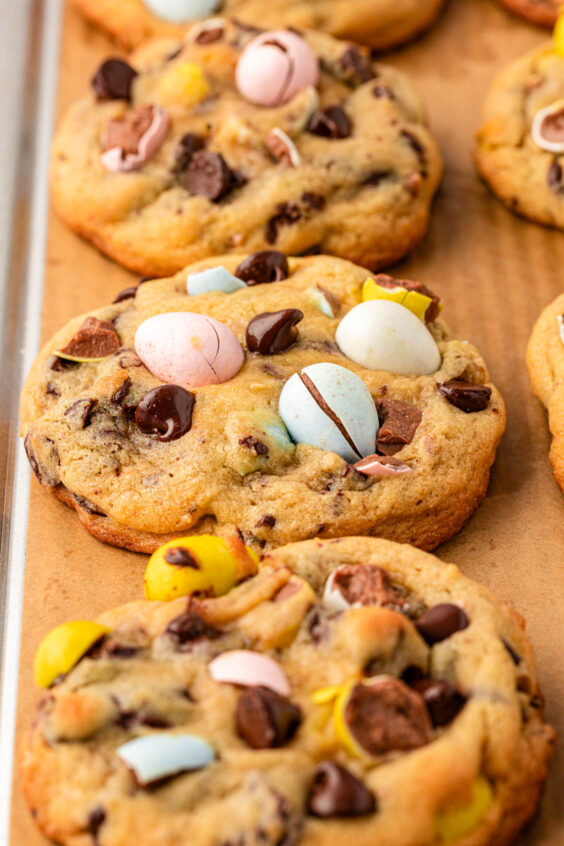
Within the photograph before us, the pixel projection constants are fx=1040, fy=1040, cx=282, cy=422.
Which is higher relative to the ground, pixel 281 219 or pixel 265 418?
pixel 281 219

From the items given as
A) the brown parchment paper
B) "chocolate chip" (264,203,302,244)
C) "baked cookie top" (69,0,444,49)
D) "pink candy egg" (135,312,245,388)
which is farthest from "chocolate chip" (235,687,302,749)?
"baked cookie top" (69,0,444,49)

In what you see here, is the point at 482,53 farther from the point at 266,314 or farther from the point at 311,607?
the point at 311,607

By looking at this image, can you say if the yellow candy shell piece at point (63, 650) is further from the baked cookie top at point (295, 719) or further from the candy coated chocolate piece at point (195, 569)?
the candy coated chocolate piece at point (195, 569)

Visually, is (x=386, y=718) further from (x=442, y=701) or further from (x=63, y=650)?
(x=63, y=650)

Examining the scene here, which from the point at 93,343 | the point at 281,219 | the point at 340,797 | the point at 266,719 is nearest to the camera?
the point at 340,797

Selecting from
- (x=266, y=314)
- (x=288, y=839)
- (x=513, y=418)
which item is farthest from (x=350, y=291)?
(x=288, y=839)

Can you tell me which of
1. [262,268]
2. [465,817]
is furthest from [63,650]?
[262,268]

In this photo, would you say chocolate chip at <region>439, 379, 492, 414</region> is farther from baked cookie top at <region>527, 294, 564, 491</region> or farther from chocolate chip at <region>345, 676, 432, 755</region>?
chocolate chip at <region>345, 676, 432, 755</region>
